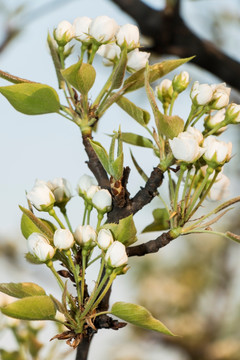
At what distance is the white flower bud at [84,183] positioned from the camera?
0.48 m

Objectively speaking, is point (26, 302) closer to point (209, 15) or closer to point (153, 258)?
point (209, 15)

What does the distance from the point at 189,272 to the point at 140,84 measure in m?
1.26

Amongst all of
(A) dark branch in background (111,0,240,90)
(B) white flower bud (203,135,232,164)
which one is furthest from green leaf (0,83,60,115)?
(A) dark branch in background (111,0,240,90)

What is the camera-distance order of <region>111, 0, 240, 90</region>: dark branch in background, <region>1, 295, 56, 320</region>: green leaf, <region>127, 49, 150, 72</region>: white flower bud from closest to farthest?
<region>1, 295, 56, 320</region>: green leaf
<region>127, 49, 150, 72</region>: white flower bud
<region>111, 0, 240, 90</region>: dark branch in background

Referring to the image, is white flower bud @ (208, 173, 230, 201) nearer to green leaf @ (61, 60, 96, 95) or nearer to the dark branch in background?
green leaf @ (61, 60, 96, 95)

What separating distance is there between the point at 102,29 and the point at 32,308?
23 centimetres

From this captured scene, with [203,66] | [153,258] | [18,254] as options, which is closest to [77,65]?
[203,66]

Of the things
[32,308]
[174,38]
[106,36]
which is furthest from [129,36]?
[174,38]

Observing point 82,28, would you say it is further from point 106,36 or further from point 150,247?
point 150,247

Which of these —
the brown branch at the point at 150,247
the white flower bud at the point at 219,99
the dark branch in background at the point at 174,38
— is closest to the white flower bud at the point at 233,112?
the white flower bud at the point at 219,99

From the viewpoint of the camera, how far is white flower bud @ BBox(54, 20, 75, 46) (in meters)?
0.47

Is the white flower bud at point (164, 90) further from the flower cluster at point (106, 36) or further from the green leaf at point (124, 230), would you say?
the green leaf at point (124, 230)

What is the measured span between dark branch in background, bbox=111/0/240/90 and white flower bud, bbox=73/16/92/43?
45 cm

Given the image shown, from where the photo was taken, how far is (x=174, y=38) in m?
0.94
